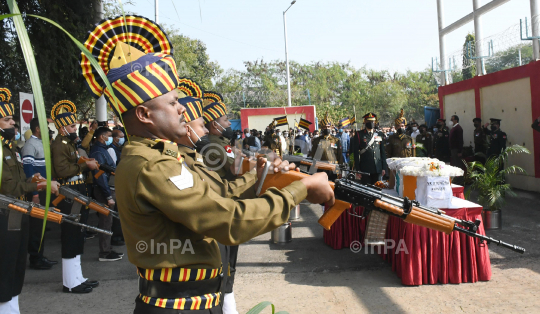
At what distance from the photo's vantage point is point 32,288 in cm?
525

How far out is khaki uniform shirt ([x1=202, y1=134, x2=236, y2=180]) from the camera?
4090 millimetres

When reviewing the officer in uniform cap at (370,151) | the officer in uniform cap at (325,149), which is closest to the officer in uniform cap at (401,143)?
the officer in uniform cap at (325,149)

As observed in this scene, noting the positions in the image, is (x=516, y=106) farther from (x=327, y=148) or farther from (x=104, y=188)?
(x=104, y=188)

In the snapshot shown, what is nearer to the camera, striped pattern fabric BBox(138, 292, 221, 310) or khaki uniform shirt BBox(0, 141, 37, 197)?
striped pattern fabric BBox(138, 292, 221, 310)

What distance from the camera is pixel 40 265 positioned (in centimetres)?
599

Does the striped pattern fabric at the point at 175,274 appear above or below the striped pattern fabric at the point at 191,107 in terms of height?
below

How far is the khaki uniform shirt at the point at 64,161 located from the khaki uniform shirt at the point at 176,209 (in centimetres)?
449

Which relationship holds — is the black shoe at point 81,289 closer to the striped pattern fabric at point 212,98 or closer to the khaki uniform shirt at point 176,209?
the striped pattern fabric at point 212,98

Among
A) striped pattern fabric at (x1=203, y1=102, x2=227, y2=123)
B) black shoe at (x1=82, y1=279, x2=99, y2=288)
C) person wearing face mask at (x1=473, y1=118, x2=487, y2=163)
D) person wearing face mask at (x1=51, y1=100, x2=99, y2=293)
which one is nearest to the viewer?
striped pattern fabric at (x1=203, y1=102, x2=227, y2=123)

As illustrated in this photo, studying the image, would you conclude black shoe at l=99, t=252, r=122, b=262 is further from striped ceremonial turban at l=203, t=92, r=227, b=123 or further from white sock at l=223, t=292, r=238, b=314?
white sock at l=223, t=292, r=238, b=314

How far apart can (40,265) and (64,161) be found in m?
1.59

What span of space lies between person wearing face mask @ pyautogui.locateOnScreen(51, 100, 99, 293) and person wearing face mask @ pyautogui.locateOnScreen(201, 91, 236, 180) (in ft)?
6.54

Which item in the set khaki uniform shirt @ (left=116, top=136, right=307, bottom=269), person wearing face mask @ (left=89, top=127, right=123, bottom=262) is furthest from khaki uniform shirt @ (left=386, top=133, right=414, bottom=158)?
khaki uniform shirt @ (left=116, top=136, right=307, bottom=269)

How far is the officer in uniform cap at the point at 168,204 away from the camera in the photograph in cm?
150
